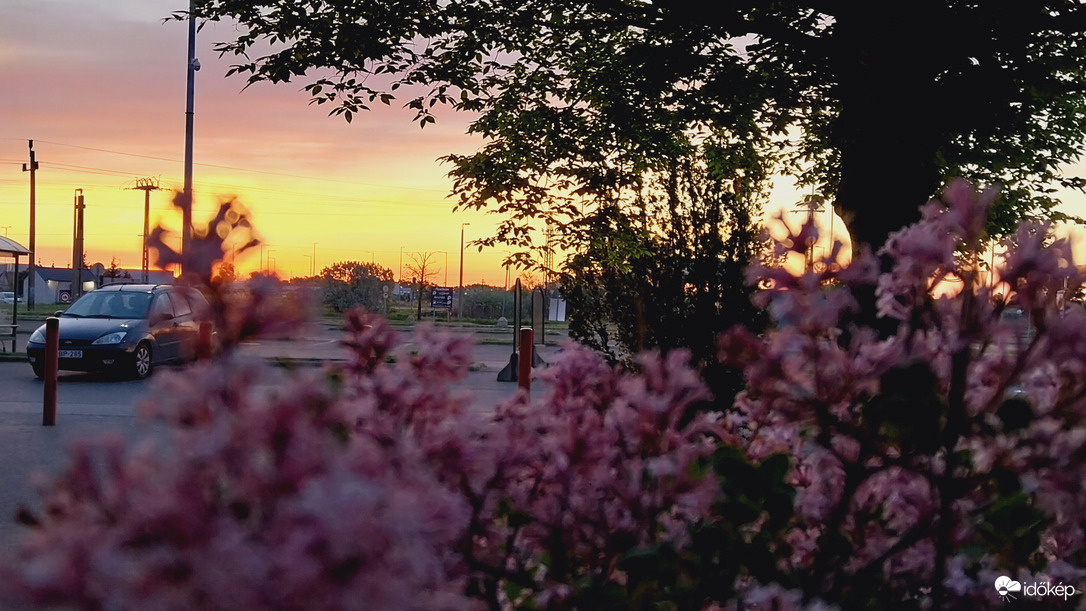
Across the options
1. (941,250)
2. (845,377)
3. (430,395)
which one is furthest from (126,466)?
(941,250)

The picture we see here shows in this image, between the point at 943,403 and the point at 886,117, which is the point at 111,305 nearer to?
the point at 886,117

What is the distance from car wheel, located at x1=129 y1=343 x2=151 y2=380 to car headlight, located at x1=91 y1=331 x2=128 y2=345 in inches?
12.6

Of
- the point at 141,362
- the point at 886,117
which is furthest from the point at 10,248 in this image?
the point at 886,117

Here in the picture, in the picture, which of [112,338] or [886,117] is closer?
[886,117]

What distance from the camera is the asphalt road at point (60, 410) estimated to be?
332cm

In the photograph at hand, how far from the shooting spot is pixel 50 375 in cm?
1170

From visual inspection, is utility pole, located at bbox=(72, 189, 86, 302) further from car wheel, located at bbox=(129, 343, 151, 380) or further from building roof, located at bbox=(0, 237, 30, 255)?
car wheel, located at bbox=(129, 343, 151, 380)

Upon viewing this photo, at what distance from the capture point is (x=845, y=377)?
1.53m

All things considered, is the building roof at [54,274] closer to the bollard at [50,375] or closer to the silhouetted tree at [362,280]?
the silhouetted tree at [362,280]

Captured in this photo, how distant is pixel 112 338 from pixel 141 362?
0.70 m

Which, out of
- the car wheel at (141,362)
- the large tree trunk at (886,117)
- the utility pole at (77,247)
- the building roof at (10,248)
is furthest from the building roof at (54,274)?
the large tree trunk at (886,117)

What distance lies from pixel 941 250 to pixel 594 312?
306 inches

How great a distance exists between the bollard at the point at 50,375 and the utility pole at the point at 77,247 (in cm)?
4289

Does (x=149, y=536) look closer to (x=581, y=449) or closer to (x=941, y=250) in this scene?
(x=581, y=449)
